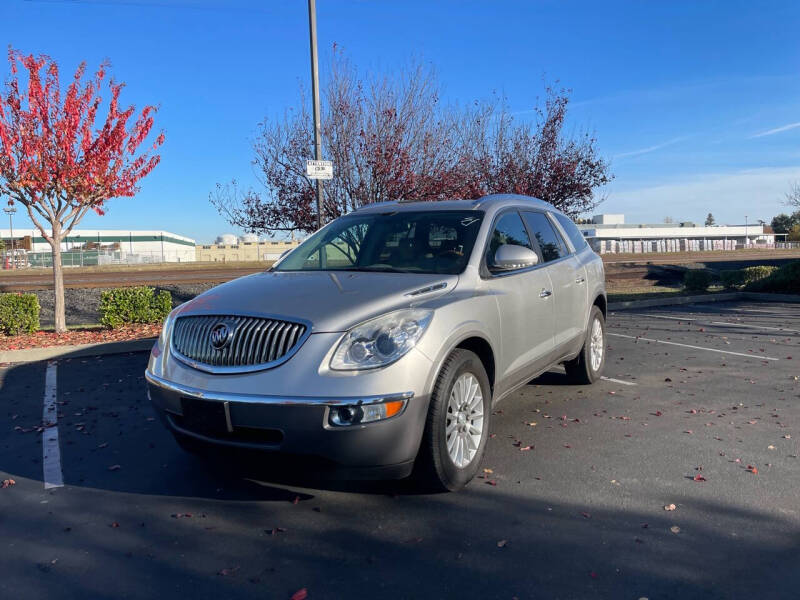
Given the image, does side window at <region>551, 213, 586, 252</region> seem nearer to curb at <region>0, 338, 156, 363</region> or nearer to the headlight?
the headlight

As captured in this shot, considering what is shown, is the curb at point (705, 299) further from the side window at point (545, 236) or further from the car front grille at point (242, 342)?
the car front grille at point (242, 342)

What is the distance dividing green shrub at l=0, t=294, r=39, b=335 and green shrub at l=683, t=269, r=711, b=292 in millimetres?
15974

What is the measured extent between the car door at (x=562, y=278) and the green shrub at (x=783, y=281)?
13138 mm

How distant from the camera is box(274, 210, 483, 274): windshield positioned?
4715 mm

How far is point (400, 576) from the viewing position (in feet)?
10.1

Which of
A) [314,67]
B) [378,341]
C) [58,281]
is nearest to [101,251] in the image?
[58,281]

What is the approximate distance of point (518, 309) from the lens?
15.9 feet

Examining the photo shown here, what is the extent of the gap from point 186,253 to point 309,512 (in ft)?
208

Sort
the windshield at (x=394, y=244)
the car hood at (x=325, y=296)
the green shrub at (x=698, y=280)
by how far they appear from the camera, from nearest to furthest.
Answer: the car hood at (x=325, y=296) < the windshield at (x=394, y=244) < the green shrub at (x=698, y=280)

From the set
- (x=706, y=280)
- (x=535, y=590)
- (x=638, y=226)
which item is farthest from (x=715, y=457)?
(x=638, y=226)

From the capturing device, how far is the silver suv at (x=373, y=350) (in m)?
3.47

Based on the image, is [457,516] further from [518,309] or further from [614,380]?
[614,380]

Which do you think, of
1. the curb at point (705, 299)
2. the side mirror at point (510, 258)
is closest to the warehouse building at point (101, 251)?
the curb at point (705, 299)

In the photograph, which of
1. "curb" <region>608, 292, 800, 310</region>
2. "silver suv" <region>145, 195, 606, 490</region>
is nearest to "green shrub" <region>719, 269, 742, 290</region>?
"curb" <region>608, 292, 800, 310</region>
